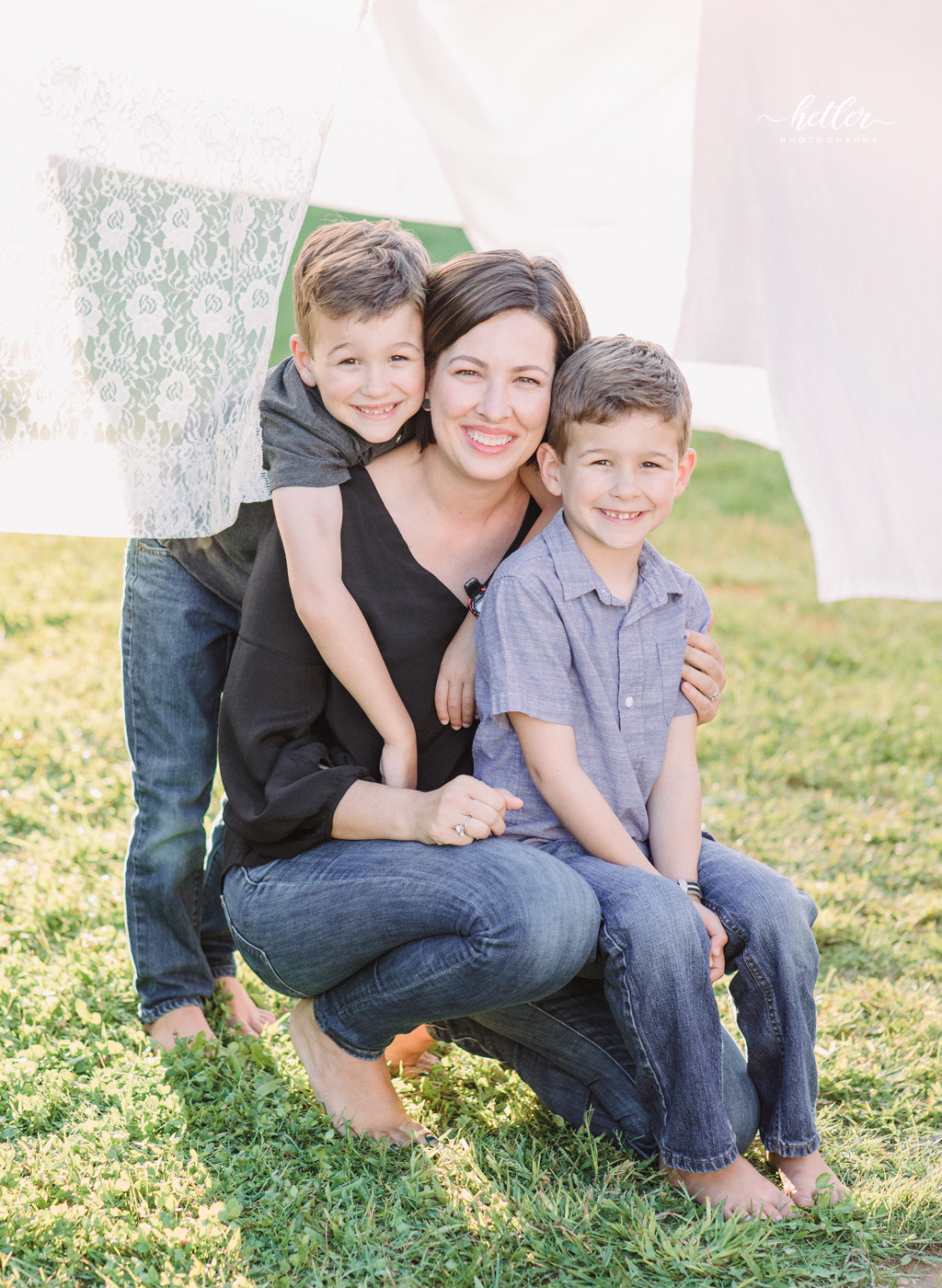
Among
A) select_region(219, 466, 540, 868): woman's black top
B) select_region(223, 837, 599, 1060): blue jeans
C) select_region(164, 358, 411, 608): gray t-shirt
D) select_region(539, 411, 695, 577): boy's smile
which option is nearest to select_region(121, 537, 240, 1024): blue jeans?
select_region(164, 358, 411, 608): gray t-shirt

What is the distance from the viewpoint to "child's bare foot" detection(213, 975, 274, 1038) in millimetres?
2955

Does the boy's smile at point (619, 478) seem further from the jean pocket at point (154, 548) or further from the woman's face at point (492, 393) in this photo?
the jean pocket at point (154, 548)

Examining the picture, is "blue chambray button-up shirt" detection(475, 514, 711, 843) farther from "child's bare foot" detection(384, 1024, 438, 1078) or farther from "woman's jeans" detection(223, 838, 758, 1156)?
"child's bare foot" detection(384, 1024, 438, 1078)

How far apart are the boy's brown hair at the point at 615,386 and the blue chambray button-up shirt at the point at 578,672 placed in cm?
23

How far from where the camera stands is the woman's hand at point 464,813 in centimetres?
233

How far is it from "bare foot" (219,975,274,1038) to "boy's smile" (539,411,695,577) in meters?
1.38

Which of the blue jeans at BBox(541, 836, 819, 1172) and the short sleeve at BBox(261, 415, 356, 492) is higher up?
the short sleeve at BBox(261, 415, 356, 492)

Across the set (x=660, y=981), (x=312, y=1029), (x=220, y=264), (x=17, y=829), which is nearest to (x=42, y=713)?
(x=17, y=829)

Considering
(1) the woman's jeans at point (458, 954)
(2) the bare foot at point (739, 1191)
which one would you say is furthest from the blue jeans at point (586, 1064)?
(2) the bare foot at point (739, 1191)

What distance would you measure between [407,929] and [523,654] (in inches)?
22.1

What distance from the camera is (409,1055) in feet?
9.23

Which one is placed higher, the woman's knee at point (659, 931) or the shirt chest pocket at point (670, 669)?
the shirt chest pocket at point (670, 669)

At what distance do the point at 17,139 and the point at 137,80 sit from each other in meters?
0.23

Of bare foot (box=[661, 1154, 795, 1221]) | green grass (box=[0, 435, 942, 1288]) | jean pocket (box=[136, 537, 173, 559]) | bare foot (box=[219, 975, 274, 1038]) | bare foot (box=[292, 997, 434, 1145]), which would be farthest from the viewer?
bare foot (box=[219, 975, 274, 1038])
